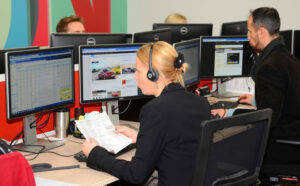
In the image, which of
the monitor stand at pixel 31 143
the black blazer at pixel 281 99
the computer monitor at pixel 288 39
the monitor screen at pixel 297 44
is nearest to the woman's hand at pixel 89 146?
the monitor stand at pixel 31 143

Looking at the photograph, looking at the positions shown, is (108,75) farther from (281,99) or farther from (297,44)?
(297,44)

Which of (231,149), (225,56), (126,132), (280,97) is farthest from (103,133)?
(225,56)

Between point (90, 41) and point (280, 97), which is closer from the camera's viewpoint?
point (280, 97)

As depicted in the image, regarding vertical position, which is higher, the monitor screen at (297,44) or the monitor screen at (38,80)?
the monitor screen at (297,44)

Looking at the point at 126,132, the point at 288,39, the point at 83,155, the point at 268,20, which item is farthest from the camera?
the point at 288,39

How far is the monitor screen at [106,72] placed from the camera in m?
2.48

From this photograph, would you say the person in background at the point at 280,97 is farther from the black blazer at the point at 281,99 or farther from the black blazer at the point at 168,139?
the black blazer at the point at 168,139

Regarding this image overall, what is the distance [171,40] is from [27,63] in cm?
168

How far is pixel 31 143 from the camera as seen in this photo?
231 cm

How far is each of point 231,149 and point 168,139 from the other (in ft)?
0.83

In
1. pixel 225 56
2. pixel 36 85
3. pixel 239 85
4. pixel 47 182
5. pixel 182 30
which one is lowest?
pixel 47 182

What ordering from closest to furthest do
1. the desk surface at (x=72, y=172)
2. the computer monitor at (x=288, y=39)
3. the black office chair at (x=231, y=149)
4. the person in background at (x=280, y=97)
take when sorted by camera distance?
the black office chair at (x=231, y=149) < the desk surface at (x=72, y=172) < the person in background at (x=280, y=97) < the computer monitor at (x=288, y=39)

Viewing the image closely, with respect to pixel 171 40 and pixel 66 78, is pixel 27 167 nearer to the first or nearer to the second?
pixel 66 78

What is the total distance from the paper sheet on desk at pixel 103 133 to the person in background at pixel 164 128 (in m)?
0.18
